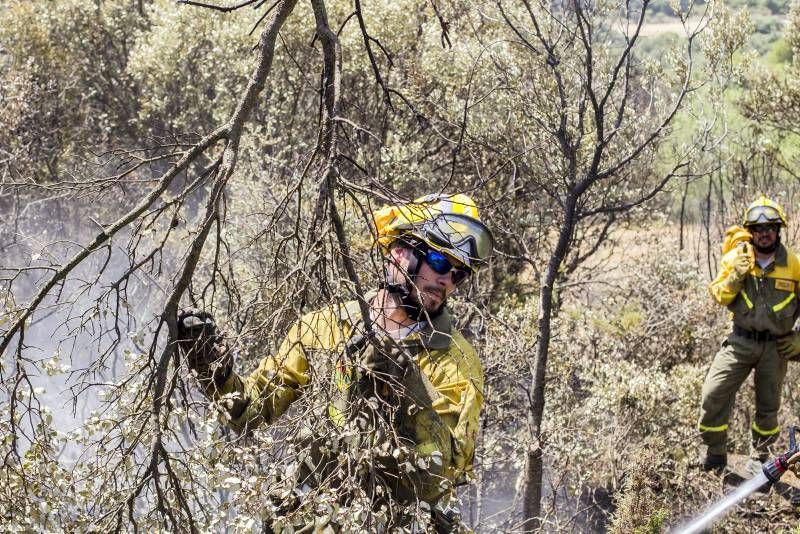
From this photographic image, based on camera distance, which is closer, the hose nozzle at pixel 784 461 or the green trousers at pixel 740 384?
the hose nozzle at pixel 784 461

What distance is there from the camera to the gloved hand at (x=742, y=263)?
25.0ft

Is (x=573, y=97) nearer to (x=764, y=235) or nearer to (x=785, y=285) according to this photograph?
(x=764, y=235)

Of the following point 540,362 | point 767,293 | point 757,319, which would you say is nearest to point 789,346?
point 757,319

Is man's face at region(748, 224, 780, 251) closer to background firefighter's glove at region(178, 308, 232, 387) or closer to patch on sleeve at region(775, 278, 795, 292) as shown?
patch on sleeve at region(775, 278, 795, 292)

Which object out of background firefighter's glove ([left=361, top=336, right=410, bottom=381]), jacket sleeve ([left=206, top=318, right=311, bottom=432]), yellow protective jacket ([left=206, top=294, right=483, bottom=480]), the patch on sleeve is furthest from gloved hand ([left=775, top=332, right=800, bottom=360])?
background firefighter's glove ([left=361, top=336, right=410, bottom=381])

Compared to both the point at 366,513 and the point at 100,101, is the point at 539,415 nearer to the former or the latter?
the point at 366,513

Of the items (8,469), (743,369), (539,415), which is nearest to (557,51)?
(539,415)

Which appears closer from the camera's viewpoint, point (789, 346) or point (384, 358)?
point (384, 358)

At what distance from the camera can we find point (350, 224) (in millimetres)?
9008

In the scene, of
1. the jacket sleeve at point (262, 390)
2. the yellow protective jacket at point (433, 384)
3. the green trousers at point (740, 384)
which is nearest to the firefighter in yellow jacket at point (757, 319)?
the green trousers at point (740, 384)

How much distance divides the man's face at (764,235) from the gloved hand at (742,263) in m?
0.08

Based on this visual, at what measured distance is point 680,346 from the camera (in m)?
→ 11.2

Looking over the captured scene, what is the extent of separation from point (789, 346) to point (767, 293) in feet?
1.62

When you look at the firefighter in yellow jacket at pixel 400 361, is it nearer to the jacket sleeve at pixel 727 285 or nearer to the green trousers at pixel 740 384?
the jacket sleeve at pixel 727 285
